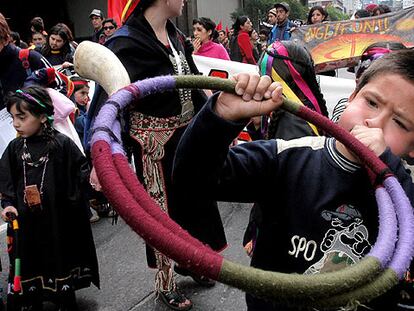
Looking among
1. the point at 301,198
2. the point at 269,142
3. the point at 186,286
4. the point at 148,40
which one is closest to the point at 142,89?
the point at 269,142

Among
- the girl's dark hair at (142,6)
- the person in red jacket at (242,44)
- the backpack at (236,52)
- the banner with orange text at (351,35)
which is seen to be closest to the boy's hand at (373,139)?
the girl's dark hair at (142,6)

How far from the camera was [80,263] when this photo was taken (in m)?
2.83

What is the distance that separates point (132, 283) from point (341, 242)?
2264 mm

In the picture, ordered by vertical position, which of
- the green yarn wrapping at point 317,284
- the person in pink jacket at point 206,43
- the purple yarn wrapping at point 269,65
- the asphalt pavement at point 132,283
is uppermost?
the green yarn wrapping at point 317,284

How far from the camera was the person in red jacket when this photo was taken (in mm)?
7930

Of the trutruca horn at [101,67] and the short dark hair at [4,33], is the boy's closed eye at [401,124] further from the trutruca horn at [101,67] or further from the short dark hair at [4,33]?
the short dark hair at [4,33]

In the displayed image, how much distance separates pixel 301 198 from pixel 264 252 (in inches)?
7.3

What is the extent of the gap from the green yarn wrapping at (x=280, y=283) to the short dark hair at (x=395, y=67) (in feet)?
2.31

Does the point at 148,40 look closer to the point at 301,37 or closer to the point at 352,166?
the point at 352,166

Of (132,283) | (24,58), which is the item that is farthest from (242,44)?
(132,283)

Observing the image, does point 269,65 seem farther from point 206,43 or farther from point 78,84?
point 206,43

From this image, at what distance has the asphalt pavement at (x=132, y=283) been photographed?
292 centimetres

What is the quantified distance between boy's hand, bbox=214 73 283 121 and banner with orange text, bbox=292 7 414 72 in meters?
5.62

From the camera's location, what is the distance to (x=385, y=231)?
3.29ft
